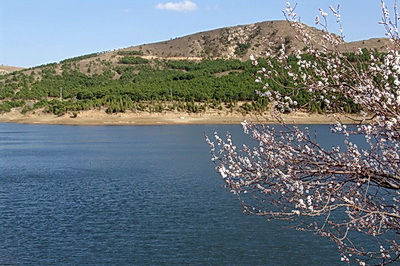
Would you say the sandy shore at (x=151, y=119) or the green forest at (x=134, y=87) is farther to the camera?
the green forest at (x=134, y=87)

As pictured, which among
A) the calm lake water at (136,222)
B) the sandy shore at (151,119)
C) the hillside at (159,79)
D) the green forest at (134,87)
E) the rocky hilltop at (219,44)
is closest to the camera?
the calm lake water at (136,222)

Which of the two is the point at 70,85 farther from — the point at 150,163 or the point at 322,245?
the point at 322,245

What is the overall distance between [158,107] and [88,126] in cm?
1537

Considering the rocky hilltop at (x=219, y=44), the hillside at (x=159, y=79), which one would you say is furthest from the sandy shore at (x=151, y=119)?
the rocky hilltop at (x=219, y=44)

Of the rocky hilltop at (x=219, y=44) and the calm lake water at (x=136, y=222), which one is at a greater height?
the rocky hilltop at (x=219, y=44)

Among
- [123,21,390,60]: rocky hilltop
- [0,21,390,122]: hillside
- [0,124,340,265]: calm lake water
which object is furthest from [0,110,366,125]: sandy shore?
[123,21,390,60]: rocky hilltop

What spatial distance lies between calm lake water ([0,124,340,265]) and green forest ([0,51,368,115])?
52.4 m

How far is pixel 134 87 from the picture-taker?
435 feet

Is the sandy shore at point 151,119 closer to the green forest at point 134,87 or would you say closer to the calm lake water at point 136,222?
the green forest at point 134,87

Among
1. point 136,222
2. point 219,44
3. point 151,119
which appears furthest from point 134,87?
point 136,222

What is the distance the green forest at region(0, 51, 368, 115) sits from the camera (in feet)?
377

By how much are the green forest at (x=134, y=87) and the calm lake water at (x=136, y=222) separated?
5244 centimetres

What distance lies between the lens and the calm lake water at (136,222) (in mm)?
20125

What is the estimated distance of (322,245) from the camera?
2103 cm
